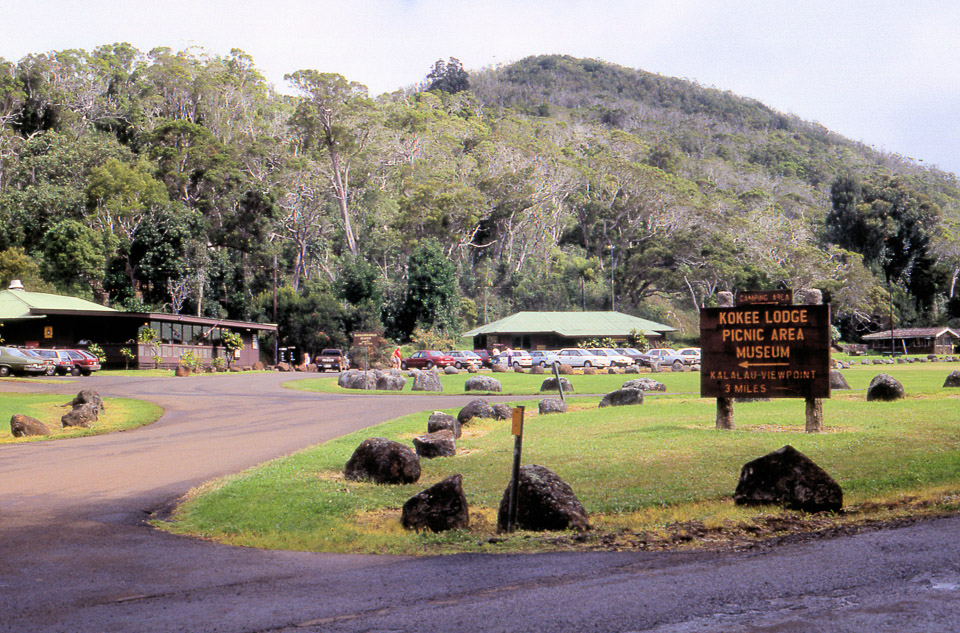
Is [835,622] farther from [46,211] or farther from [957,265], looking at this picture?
[957,265]

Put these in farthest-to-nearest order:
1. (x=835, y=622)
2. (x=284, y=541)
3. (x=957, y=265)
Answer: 1. (x=957, y=265)
2. (x=284, y=541)
3. (x=835, y=622)

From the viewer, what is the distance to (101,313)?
165 feet

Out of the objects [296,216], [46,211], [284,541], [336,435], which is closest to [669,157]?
[296,216]

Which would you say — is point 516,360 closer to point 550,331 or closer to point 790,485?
point 550,331

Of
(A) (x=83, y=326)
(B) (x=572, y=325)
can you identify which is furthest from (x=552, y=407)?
(B) (x=572, y=325)

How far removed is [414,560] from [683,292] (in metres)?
92.5

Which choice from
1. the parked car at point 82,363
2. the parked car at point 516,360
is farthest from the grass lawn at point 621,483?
the parked car at point 516,360

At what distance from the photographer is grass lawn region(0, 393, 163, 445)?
66.9ft

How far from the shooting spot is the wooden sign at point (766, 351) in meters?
15.2

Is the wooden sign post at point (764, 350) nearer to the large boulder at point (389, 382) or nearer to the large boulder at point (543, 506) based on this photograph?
the large boulder at point (543, 506)

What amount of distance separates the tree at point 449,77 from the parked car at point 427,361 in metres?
115

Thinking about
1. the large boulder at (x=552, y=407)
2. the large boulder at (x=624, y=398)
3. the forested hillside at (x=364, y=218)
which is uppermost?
the forested hillside at (x=364, y=218)

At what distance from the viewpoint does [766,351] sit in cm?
1552

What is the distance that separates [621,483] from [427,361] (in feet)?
151
